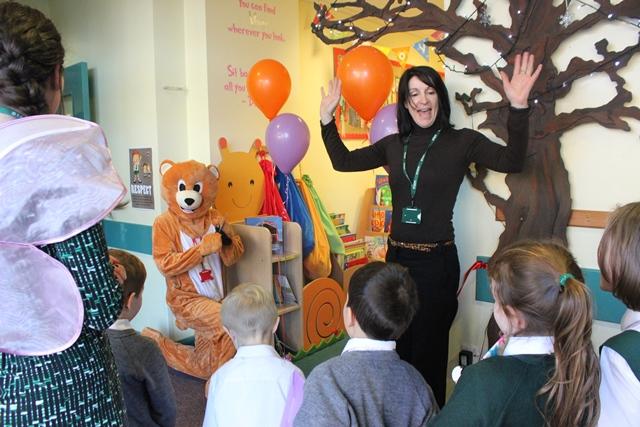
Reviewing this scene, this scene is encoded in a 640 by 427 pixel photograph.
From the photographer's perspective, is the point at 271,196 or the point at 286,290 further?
the point at 271,196

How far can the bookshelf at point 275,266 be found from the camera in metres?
2.89

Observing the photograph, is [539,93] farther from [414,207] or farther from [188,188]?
[188,188]

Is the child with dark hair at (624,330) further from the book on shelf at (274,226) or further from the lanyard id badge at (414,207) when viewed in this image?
the book on shelf at (274,226)

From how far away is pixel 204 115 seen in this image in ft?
10.3

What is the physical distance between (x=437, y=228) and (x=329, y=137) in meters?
0.63

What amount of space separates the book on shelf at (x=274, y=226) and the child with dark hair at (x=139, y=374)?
1547 mm

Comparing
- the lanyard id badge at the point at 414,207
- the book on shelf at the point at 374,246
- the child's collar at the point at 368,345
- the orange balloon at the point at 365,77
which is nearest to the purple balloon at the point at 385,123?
the orange balloon at the point at 365,77

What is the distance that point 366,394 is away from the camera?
1.07 m

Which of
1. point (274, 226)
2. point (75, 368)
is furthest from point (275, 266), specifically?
point (75, 368)

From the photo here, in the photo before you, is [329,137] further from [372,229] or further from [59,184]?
[372,229]

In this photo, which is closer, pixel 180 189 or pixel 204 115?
pixel 180 189

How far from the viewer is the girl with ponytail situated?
3.15 feet

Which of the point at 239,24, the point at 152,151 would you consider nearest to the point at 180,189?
the point at 152,151

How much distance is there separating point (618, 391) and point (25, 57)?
129 cm
